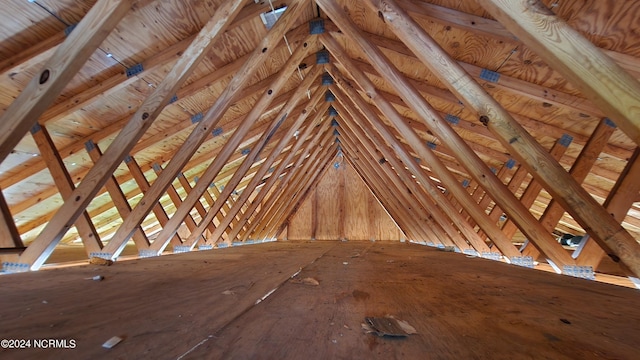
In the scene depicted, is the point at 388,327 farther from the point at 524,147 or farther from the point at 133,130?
the point at 133,130

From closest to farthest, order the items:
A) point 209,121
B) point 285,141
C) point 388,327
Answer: point 388,327
point 209,121
point 285,141

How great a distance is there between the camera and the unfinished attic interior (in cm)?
80

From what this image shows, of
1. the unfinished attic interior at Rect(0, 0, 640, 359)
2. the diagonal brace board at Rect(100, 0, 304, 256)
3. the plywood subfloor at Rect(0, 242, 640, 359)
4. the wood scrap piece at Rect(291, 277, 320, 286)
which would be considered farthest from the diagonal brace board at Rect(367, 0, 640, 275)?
the wood scrap piece at Rect(291, 277, 320, 286)

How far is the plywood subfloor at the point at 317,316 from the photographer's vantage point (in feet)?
2.21

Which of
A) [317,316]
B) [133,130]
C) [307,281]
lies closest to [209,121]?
[133,130]

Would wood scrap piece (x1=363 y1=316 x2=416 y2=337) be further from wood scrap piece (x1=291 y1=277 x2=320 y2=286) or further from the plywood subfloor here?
wood scrap piece (x1=291 y1=277 x2=320 y2=286)

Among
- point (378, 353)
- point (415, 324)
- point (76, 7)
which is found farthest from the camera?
point (76, 7)

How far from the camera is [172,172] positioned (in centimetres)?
263

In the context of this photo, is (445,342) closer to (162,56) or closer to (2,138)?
(2,138)

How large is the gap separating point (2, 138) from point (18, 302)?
104 centimetres

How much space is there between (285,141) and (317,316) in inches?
145

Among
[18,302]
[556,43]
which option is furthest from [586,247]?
[18,302]

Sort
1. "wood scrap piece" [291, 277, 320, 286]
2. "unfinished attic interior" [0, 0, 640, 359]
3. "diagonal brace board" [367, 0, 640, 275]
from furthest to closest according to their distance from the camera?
"diagonal brace board" [367, 0, 640, 275], "wood scrap piece" [291, 277, 320, 286], "unfinished attic interior" [0, 0, 640, 359]

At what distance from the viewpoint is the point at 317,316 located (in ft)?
2.96
